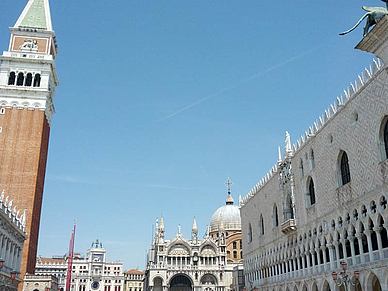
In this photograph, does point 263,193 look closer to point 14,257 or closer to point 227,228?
point 14,257

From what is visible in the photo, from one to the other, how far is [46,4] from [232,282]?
47.6 m

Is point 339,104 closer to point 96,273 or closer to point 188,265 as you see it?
point 188,265

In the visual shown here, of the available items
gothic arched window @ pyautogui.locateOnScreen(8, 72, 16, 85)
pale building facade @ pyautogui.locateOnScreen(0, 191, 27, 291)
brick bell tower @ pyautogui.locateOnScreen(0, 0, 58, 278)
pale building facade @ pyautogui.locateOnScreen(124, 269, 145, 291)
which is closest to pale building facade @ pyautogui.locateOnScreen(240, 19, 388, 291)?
pale building facade @ pyautogui.locateOnScreen(0, 191, 27, 291)

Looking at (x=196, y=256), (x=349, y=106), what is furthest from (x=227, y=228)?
(x=349, y=106)

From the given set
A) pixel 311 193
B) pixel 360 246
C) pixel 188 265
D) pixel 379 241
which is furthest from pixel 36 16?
pixel 379 241

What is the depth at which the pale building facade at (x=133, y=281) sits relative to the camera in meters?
97.6

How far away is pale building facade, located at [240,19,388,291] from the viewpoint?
960 inches

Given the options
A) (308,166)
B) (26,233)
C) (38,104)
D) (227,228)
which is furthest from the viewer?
(227,228)

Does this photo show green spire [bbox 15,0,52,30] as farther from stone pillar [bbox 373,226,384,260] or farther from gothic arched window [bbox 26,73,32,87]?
stone pillar [bbox 373,226,384,260]

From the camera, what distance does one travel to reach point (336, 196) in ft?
96.9

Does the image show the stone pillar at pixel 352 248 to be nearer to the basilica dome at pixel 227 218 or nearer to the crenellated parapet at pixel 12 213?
the crenellated parapet at pixel 12 213

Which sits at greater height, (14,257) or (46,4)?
(46,4)

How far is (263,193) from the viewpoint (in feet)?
155

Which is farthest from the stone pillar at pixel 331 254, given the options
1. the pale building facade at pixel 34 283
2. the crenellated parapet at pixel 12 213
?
the pale building facade at pixel 34 283
